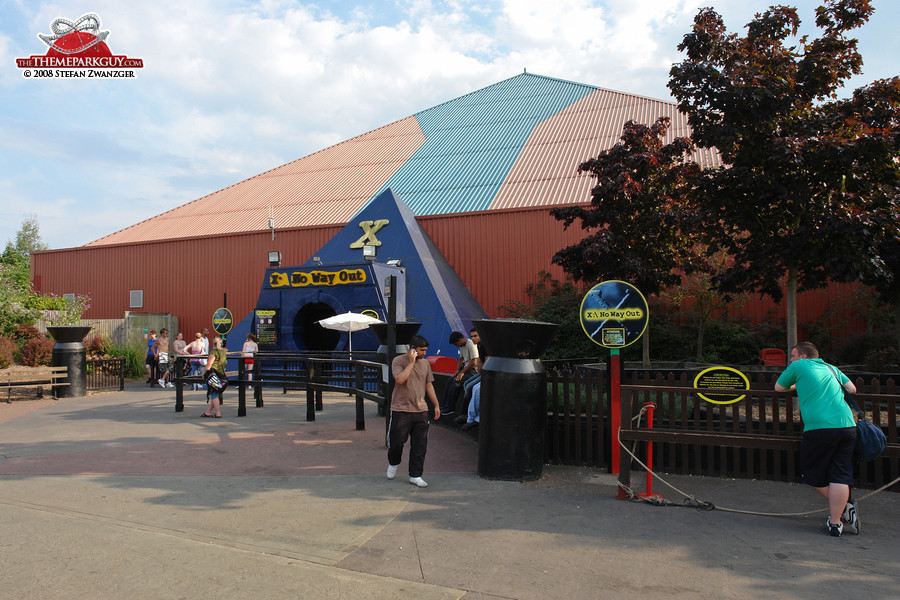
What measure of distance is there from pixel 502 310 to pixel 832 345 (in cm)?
973

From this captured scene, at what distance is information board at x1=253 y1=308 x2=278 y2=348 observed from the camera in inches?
709

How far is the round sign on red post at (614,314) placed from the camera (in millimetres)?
6684

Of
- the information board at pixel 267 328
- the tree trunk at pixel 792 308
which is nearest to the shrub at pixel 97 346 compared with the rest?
the information board at pixel 267 328

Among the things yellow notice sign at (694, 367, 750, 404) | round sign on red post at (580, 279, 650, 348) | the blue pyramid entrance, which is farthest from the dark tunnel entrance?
yellow notice sign at (694, 367, 750, 404)

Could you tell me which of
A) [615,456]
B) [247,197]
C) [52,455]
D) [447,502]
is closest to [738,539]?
[615,456]

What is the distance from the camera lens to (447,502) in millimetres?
5934

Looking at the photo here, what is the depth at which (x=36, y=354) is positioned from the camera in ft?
60.0

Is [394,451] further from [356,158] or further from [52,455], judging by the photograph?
[356,158]

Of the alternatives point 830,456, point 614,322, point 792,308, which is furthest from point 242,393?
point 792,308

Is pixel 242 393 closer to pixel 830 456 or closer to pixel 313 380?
pixel 313 380

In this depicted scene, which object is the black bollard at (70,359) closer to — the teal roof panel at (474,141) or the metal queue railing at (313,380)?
the metal queue railing at (313,380)

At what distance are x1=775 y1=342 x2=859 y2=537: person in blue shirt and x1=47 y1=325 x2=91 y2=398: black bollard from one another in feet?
51.7

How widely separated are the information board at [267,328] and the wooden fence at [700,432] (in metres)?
12.0

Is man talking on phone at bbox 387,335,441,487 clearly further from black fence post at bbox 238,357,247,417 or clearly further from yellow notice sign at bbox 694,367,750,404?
black fence post at bbox 238,357,247,417
